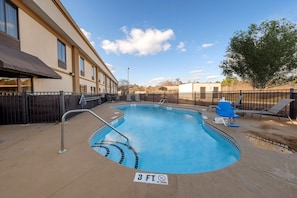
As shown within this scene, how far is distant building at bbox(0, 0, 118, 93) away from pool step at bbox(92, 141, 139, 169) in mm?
3722

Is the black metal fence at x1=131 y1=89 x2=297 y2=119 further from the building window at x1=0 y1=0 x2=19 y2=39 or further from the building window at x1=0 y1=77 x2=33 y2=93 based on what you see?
the building window at x1=0 y1=0 x2=19 y2=39

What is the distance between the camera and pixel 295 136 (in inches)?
171

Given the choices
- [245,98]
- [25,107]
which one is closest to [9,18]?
[25,107]

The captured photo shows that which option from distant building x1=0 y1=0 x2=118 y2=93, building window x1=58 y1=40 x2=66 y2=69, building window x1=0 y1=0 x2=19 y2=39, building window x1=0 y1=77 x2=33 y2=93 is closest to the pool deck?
distant building x1=0 y1=0 x2=118 y2=93

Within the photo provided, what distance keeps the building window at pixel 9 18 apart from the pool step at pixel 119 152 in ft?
21.5

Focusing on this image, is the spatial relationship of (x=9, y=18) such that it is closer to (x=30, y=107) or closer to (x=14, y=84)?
(x=14, y=84)

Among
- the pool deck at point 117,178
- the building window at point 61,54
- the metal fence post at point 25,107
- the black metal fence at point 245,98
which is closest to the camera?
the pool deck at point 117,178

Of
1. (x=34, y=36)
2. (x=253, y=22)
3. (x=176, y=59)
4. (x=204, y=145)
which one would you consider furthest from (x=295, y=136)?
(x=176, y=59)

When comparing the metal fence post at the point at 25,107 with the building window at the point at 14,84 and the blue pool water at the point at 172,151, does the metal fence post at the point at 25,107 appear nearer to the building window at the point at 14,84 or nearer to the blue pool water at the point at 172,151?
the building window at the point at 14,84

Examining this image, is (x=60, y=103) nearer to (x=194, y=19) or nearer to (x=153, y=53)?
(x=194, y=19)

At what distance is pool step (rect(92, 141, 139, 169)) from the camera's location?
3697mm

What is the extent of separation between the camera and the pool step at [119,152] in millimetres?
3697

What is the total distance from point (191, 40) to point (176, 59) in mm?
7946

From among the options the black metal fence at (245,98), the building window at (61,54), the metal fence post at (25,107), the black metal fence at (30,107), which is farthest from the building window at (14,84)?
the black metal fence at (245,98)
